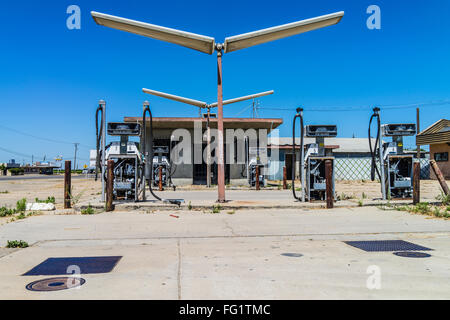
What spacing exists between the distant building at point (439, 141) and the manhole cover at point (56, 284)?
31402 mm

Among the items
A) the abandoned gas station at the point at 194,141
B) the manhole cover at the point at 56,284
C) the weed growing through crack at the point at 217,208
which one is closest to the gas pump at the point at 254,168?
the abandoned gas station at the point at 194,141

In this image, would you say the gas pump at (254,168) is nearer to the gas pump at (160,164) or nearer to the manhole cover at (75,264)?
the gas pump at (160,164)

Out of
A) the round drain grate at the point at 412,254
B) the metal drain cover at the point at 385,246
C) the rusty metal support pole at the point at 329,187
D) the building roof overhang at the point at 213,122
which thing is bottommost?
the metal drain cover at the point at 385,246

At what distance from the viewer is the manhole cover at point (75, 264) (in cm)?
383

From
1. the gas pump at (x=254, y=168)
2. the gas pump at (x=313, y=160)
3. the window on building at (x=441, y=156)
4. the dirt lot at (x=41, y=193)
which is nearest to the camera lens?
the gas pump at (x=313, y=160)

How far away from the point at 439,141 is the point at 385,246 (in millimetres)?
29260

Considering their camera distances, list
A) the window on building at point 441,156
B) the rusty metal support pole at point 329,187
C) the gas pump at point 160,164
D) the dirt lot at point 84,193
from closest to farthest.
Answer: the rusty metal support pole at point 329,187
the dirt lot at point 84,193
the gas pump at point 160,164
the window on building at point 441,156

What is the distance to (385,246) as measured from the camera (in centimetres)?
519

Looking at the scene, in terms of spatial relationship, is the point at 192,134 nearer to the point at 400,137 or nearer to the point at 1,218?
the point at 400,137

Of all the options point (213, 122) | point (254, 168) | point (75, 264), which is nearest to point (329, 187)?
point (75, 264)

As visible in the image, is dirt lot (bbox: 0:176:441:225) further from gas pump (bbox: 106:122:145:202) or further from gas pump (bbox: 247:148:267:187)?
gas pump (bbox: 247:148:267:187)
